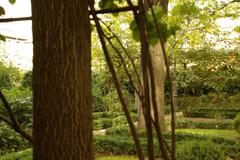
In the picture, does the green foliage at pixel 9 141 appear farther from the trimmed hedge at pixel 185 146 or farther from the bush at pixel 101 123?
the bush at pixel 101 123

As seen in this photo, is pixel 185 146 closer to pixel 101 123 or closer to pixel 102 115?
pixel 101 123

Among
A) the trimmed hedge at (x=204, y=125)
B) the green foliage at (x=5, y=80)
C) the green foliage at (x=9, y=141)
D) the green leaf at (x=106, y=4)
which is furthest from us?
the green foliage at (x=5, y=80)

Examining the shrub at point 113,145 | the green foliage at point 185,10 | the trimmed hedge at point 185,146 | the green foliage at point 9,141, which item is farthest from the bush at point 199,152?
the green foliage at point 185,10

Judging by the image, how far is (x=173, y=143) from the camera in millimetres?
587

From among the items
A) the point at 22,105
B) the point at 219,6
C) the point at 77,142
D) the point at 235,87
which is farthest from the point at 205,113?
the point at 77,142

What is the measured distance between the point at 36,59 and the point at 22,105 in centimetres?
1116

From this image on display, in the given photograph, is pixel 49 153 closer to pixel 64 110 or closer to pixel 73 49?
pixel 64 110

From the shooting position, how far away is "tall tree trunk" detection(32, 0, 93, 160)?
2.17 feet

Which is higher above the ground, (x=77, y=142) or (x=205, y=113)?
(x=77, y=142)

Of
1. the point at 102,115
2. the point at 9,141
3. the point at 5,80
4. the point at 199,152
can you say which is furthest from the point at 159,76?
the point at 5,80

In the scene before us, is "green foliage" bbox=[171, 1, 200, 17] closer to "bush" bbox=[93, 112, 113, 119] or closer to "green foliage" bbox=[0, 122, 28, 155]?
"green foliage" bbox=[0, 122, 28, 155]

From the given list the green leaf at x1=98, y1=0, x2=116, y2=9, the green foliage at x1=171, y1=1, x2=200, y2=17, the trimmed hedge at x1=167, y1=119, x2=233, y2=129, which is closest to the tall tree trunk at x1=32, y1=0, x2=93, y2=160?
the green leaf at x1=98, y1=0, x2=116, y2=9

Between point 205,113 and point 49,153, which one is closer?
point 49,153

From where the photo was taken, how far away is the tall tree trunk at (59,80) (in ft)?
2.17
